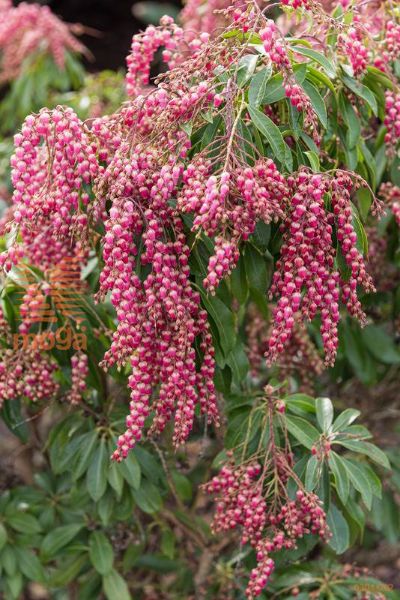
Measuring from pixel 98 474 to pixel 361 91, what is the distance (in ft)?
4.02

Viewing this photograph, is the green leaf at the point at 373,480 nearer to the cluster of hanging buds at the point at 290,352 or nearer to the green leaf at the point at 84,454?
the cluster of hanging buds at the point at 290,352

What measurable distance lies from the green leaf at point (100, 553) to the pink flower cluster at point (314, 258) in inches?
47.6

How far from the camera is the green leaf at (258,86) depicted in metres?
1.69

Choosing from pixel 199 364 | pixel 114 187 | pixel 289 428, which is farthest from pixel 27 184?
pixel 289 428

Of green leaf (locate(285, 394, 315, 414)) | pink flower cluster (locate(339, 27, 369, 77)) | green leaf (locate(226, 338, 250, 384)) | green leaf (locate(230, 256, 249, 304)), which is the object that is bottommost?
green leaf (locate(285, 394, 315, 414))

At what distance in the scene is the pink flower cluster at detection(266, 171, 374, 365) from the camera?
1.63m

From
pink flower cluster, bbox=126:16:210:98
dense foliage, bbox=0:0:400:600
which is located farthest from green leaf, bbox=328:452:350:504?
pink flower cluster, bbox=126:16:210:98

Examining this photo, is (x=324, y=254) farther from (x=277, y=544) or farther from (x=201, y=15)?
(x=201, y=15)

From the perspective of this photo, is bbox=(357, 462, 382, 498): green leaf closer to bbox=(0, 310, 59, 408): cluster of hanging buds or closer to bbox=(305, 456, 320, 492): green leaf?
bbox=(305, 456, 320, 492): green leaf

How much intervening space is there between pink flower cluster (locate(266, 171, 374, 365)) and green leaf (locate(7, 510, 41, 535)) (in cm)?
130

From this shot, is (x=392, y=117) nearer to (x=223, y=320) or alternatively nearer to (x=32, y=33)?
(x=223, y=320)

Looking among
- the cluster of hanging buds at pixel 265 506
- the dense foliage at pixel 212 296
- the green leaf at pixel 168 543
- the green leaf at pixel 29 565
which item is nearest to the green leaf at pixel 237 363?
the dense foliage at pixel 212 296

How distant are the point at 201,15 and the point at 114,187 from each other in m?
1.89

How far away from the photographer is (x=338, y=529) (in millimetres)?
2137
